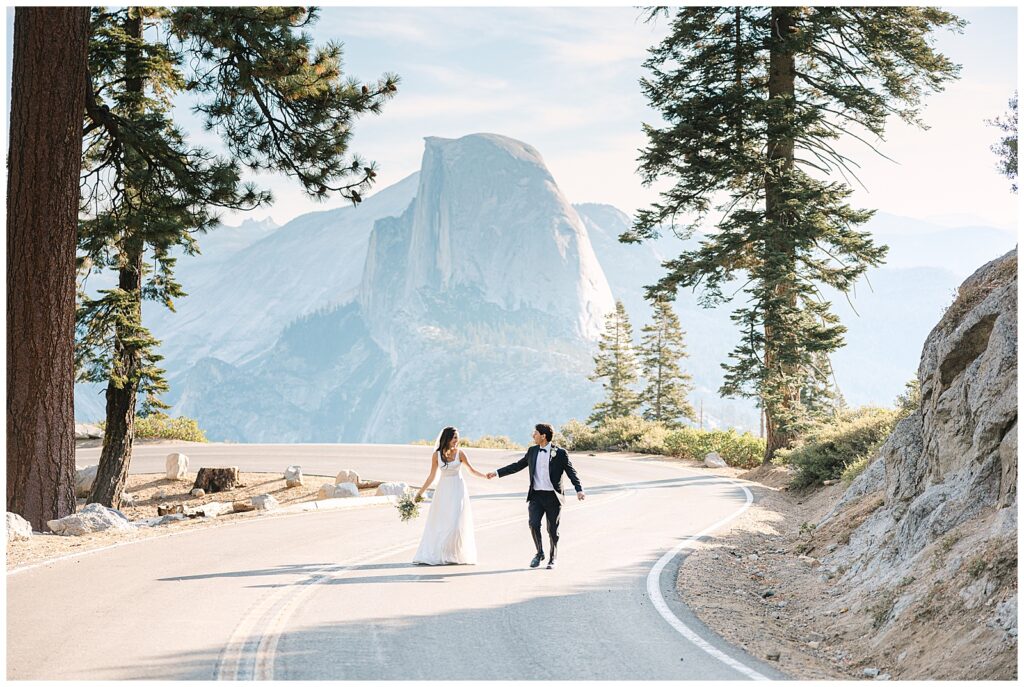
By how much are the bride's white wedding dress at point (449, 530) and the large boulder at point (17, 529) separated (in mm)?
5690

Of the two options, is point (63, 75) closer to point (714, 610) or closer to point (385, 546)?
point (385, 546)

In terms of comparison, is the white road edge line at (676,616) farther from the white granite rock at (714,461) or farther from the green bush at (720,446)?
the green bush at (720,446)

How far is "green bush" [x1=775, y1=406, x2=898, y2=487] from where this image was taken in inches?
811

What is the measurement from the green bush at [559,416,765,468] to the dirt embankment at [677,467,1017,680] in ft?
59.3

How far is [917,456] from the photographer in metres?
12.4

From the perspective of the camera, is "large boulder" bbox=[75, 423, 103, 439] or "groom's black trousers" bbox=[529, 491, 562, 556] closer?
"groom's black trousers" bbox=[529, 491, 562, 556]

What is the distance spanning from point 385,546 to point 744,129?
61.6ft

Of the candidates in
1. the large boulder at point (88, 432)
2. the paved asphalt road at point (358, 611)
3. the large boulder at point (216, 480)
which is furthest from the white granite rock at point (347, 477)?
the large boulder at point (88, 432)

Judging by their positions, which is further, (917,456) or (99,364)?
(99,364)

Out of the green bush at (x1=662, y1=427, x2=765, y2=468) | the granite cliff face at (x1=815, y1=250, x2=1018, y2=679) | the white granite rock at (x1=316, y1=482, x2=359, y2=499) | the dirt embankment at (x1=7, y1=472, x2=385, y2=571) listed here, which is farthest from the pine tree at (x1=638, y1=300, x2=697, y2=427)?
the granite cliff face at (x1=815, y1=250, x2=1018, y2=679)

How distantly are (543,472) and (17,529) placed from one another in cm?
753

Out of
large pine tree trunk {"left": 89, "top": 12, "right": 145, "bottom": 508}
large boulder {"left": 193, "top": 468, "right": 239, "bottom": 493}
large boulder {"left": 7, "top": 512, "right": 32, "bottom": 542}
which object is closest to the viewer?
large boulder {"left": 7, "top": 512, "right": 32, "bottom": 542}

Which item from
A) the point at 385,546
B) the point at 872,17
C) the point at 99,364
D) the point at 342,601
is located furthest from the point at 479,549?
the point at 872,17

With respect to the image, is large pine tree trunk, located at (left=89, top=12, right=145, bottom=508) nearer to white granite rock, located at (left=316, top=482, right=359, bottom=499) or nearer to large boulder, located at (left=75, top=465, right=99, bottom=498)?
large boulder, located at (left=75, top=465, right=99, bottom=498)
